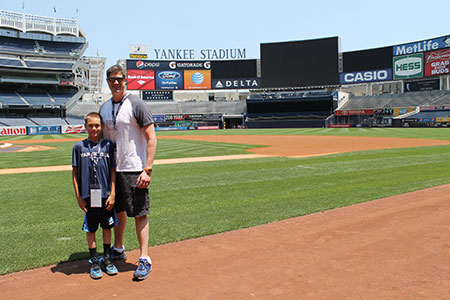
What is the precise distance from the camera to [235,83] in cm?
7206

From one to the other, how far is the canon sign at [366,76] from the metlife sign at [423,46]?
3591mm

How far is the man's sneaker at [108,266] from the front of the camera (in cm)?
365

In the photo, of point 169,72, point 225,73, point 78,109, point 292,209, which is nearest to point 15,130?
point 78,109

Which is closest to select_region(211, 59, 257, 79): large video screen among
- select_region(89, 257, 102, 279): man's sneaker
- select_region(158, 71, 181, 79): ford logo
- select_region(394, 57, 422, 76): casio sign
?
select_region(158, 71, 181, 79): ford logo

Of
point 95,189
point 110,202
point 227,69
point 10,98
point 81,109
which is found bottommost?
point 110,202

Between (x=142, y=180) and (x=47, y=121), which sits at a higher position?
(x=47, y=121)

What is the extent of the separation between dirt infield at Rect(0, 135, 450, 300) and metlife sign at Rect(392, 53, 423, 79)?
62.9 metres

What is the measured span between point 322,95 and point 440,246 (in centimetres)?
6409

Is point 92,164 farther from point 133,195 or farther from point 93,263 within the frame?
point 93,263

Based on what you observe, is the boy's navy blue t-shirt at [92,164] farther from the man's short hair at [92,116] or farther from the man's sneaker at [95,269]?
the man's sneaker at [95,269]

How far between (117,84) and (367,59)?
67.2 meters

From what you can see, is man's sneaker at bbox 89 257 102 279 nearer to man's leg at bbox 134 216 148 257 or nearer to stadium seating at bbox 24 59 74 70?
man's leg at bbox 134 216 148 257

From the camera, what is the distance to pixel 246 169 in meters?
11.5

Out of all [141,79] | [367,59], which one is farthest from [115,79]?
[141,79]
